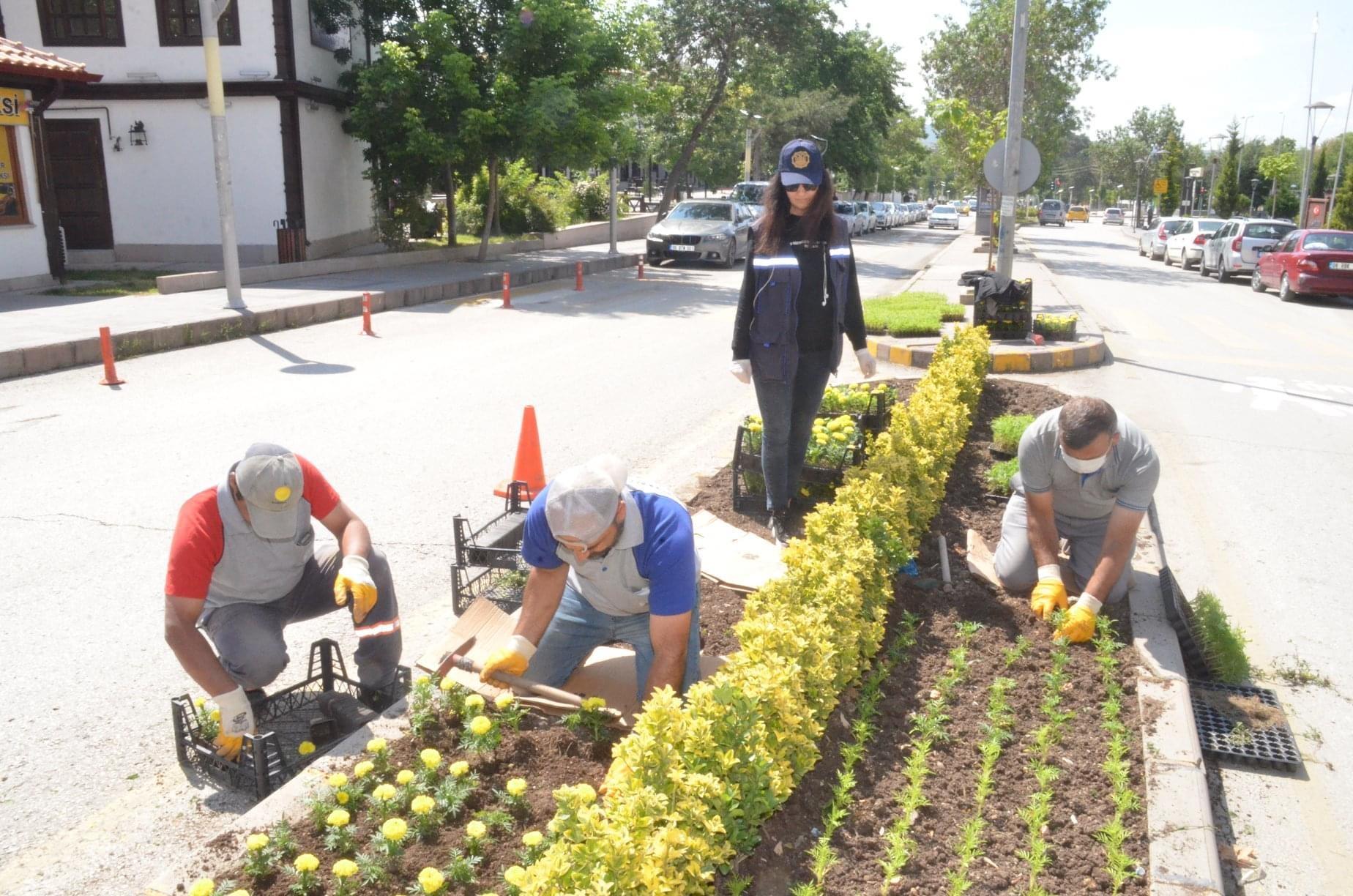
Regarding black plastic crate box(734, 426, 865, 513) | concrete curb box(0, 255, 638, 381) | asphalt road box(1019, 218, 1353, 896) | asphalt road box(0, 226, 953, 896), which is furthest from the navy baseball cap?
concrete curb box(0, 255, 638, 381)

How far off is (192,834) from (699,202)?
2515 cm

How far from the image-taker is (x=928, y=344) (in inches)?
473

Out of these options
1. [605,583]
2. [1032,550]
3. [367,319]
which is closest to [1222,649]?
[1032,550]

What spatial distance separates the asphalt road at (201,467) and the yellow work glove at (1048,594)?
→ 2768 millimetres

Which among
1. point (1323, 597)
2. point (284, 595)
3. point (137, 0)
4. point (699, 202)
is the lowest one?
point (1323, 597)

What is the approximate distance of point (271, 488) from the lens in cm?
384

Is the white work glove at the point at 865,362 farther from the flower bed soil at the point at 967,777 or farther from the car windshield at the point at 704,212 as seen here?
the car windshield at the point at 704,212

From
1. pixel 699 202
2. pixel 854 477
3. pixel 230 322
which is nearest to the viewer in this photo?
pixel 854 477

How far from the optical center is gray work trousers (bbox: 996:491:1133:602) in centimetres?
494

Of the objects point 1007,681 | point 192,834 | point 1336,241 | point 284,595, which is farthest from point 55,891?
point 1336,241

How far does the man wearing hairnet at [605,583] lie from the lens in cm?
343

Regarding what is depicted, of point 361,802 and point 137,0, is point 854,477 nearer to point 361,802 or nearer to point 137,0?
point 361,802

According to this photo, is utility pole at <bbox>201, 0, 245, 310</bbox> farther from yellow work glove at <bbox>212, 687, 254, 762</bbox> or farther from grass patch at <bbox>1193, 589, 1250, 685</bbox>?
grass patch at <bbox>1193, 589, 1250, 685</bbox>

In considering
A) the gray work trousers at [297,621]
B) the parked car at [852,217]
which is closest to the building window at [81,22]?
the gray work trousers at [297,621]
